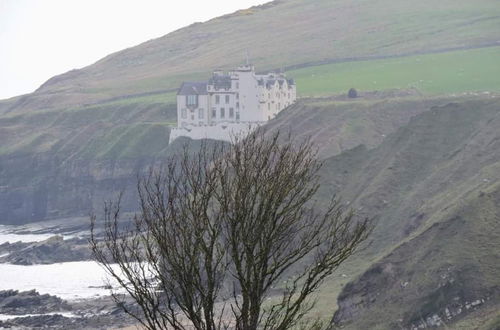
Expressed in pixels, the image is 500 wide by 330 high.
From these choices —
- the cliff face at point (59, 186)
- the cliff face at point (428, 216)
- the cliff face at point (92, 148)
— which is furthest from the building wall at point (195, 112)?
the cliff face at point (428, 216)

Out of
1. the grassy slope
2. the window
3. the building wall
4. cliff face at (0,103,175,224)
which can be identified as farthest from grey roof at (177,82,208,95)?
the grassy slope

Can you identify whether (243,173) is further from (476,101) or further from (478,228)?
(476,101)


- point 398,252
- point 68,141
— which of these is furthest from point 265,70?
point 398,252

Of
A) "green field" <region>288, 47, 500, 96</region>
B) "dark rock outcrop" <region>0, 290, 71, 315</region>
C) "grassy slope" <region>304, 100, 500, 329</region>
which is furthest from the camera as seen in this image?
"green field" <region>288, 47, 500, 96</region>

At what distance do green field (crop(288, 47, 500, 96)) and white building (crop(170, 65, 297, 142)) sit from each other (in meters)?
9.58

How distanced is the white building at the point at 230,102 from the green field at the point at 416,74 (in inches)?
377

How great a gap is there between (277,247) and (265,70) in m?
162

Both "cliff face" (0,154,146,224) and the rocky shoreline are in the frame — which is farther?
"cliff face" (0,154,146,224)

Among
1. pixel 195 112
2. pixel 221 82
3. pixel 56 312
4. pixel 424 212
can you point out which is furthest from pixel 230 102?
pixel 424 212

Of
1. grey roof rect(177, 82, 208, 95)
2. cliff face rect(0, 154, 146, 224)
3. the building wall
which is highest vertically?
grey roof rect(177, 82, 208, 95)

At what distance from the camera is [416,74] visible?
144375mm

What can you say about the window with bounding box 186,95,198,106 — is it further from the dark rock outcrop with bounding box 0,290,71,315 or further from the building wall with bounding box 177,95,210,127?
the dark rock outcrop with bounding box 0,290,71,315

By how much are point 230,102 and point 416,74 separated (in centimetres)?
2570

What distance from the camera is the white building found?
130 m
